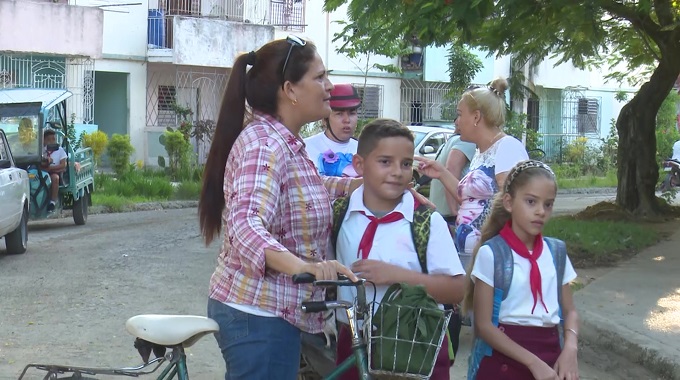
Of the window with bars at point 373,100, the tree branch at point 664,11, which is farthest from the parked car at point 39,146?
the window with bars at point 373,100

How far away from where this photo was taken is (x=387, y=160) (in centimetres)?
384

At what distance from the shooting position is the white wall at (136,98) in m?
26.1

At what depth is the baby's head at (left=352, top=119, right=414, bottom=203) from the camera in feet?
12.5

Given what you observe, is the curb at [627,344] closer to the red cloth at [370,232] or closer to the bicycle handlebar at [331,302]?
the red cloth at [370,232]

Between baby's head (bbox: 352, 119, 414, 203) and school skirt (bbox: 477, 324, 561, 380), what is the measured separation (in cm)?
77

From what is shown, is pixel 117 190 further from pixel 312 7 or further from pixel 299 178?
pixel 299 178

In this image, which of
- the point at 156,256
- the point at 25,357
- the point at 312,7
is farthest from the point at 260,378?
the point at 312,7

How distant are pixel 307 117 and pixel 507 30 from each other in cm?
956

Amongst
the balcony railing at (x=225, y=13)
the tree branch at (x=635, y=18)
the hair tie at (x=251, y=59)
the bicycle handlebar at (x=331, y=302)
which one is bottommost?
the bicycle handlebar at (x=331, y=302)

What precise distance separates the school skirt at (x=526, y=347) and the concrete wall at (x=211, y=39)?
22.6 m

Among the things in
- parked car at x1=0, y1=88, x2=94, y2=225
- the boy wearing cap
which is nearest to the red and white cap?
the boy wearing cap

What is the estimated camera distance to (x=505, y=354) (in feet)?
13.4

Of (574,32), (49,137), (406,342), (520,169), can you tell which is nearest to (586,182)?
(49,137)

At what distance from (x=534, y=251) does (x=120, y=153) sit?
18.9 m
